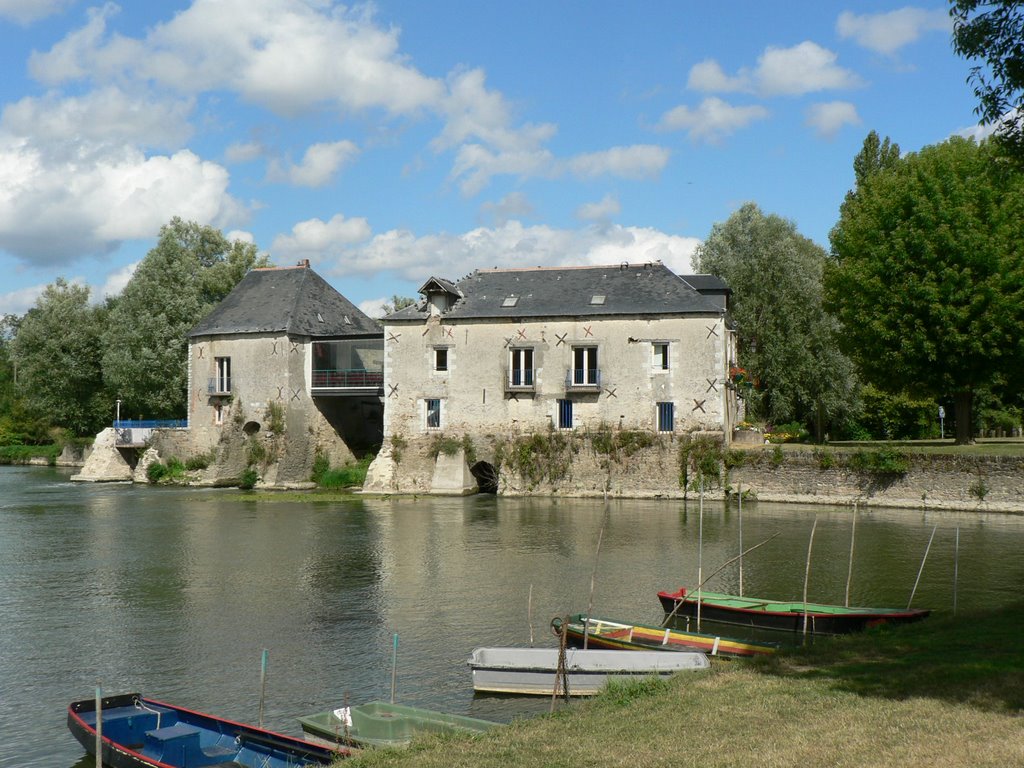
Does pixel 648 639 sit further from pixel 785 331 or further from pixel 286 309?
pixel 785 331

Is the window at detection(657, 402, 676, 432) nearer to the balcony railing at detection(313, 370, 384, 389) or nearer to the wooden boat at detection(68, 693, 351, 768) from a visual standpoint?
the balcony railing at detection(313, 370, 384, 389)

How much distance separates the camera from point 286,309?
143ft

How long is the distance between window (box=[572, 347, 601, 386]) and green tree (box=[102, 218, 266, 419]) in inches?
957

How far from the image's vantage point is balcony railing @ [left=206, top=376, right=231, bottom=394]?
43.3 meters

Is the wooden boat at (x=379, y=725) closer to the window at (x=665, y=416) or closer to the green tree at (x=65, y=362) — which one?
the window at (x=665, y=416)

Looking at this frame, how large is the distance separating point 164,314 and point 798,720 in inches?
1904

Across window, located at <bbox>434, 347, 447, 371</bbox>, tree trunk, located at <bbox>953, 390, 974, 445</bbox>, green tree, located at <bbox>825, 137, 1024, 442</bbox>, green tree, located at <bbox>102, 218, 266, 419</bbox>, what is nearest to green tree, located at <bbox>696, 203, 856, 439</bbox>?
green tree, located at <bbox>825, 137, 1024, 442</bbox>

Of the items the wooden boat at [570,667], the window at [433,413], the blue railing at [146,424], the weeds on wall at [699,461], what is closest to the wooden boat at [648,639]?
the wooden boat at [570,667]

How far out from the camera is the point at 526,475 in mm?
38188

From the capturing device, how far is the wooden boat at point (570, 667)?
12.4 metres

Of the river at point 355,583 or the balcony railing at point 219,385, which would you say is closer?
the river at point 355,583

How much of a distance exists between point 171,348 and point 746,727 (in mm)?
48100

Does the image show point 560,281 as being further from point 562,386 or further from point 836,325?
point 836,325

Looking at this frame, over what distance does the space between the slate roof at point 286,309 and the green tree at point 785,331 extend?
17.7 m
